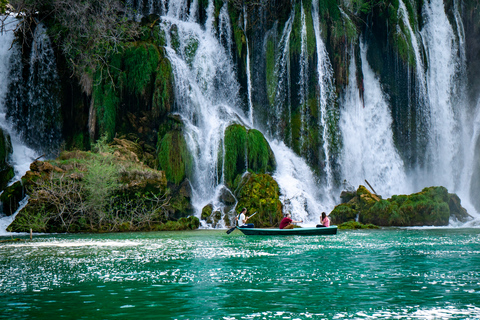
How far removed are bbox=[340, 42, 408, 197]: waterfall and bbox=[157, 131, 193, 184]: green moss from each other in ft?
34.3

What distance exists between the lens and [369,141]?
3191 centimetres

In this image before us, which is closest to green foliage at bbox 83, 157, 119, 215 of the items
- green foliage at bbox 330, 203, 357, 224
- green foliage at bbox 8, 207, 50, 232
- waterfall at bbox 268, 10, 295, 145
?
green foliage at bbox 8, 207, 50, 232

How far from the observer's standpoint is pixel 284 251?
1306 cm

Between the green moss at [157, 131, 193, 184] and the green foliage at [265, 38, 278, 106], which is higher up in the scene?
the green foliage at [265, 38, 278, 106]

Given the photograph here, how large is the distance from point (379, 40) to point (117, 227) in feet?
70.5

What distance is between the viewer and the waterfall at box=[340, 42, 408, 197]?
3094cm

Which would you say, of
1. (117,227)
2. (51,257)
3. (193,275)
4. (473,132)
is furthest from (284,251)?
(473,132)

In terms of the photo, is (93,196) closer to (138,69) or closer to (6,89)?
(138,69)

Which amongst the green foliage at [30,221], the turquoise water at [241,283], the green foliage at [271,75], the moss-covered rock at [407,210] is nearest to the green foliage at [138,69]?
the green foliage at [271,75]

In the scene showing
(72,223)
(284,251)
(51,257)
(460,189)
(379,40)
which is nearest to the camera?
(51,257)

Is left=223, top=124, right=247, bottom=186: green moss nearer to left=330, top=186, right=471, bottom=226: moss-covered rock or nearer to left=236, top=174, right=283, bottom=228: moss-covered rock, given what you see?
left=236, top=174, right=283, bottom=228: moss-covered rock

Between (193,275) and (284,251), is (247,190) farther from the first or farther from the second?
(193,275)

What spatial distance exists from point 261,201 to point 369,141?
36.1 feet

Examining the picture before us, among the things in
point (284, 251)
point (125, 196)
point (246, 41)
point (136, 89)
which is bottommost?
point (284, 251)
